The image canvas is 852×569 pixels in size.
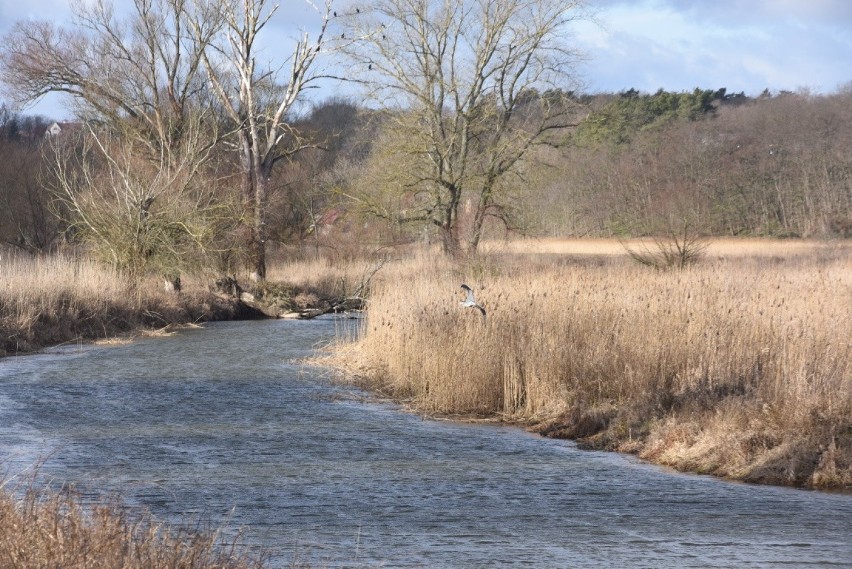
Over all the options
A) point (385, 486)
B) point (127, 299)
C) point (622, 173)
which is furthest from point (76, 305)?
point (622, 173)

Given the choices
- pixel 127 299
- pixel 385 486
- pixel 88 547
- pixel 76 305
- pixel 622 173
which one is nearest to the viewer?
pixel 88 547

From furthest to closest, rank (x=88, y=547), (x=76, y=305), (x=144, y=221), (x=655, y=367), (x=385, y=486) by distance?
(x=144, y=221), (x=76, y=305), (x=655, y=367), (x=385, y=486), (x=88, y=547)

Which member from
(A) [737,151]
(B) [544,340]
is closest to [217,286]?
(B) [544,340]

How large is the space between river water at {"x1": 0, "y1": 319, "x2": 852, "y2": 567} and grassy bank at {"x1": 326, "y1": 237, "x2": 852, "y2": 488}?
1.73 feet

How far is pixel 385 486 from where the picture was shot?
8047 mm

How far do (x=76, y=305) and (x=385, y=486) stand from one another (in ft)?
Answer: 43.9

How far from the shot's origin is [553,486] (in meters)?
8.15

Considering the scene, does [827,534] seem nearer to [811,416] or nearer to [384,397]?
[811,416]

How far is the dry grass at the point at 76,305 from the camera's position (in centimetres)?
1791

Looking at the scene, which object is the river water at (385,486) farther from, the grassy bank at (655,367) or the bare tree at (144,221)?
the bare tree at (144,221)

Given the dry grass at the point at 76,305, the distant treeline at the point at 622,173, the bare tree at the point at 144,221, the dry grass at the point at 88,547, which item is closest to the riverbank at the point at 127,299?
the dry grass at the point at 76,305

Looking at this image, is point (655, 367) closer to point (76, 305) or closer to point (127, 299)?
point (76, 305)

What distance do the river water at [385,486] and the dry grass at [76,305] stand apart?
5.35 meters

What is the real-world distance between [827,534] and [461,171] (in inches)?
919
